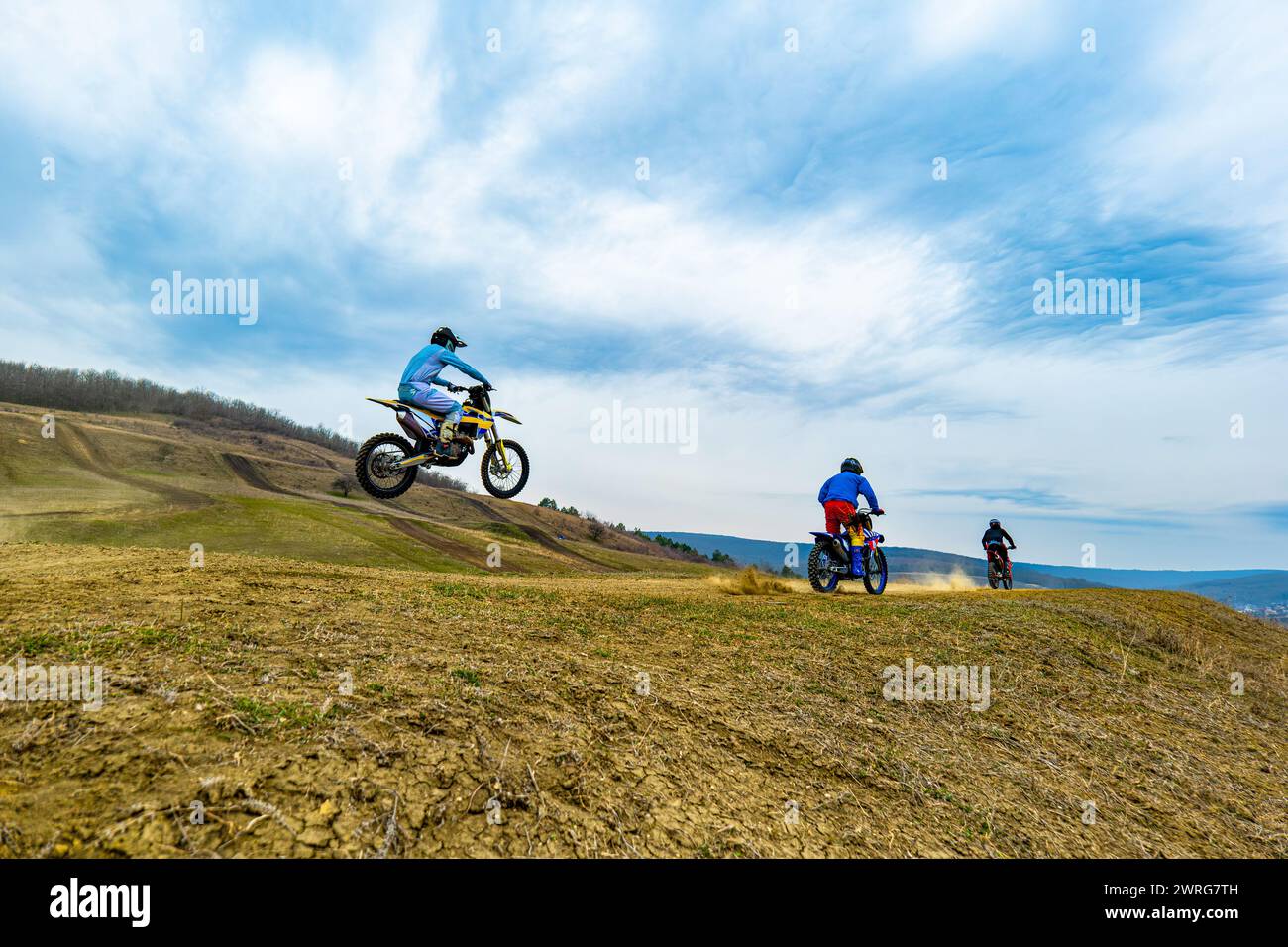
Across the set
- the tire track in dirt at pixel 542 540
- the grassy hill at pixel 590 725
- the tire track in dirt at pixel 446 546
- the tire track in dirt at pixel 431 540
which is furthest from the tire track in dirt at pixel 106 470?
the tire track in dirt at pixel 542 540

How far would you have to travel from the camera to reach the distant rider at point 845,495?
16172 millimetres

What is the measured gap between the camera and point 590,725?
5664 mm

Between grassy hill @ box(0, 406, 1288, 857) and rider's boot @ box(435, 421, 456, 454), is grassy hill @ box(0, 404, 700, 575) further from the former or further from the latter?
rider's boot @ box(435, 421, 456, 454)

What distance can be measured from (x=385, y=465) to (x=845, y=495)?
1177 cm

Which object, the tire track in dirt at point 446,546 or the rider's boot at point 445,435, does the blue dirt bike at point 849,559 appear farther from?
the tire track in dirt at point 446,546

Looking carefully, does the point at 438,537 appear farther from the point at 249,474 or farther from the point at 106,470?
the point at 249,474

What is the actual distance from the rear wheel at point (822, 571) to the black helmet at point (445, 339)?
37.4ft

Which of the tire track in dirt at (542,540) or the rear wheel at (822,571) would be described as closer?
the rear wheel at (822,571)

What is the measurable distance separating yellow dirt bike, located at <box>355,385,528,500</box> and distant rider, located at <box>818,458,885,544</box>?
9.68 metres

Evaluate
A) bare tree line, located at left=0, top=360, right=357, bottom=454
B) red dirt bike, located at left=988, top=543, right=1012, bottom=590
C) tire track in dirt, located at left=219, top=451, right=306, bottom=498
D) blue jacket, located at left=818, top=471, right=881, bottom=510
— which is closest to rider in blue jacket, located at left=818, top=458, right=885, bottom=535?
blue jacket, located at left=818, top=471, right=881, bottom=510
